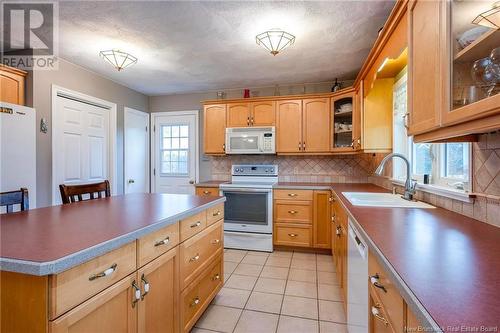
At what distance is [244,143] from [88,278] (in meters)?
2.87

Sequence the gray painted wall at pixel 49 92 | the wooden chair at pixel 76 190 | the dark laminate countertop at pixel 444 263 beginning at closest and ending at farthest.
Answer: the dark laminate countertop at pixel 444 263 < the wooden chair at pixel 76 190 < the gray painted wall at pixel 49 92

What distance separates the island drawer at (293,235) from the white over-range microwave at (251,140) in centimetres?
105

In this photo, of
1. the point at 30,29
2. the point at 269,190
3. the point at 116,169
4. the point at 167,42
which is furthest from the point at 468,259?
the point at 116,169

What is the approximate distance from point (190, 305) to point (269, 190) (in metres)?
1.87

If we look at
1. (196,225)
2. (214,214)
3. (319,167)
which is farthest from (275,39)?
(319,167)

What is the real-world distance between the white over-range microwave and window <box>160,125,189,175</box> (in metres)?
0.99

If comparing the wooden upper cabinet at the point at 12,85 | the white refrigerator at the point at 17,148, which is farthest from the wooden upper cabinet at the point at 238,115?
the wooden upper cabinet at the point at 12,85

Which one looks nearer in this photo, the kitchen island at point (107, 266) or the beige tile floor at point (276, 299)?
the kitchen island at point (107, 266)

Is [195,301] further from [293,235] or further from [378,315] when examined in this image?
[293,235]

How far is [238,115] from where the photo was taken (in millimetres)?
3699

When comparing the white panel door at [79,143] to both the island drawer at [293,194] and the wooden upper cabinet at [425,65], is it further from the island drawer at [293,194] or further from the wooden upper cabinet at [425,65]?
the wooden upper cabinet at [425,65]

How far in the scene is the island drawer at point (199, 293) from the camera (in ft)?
4.97

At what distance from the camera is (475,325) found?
1.56 ft

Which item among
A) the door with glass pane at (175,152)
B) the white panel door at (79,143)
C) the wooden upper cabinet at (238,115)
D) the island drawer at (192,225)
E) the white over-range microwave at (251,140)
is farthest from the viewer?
the door with glass pane at (175,152)
